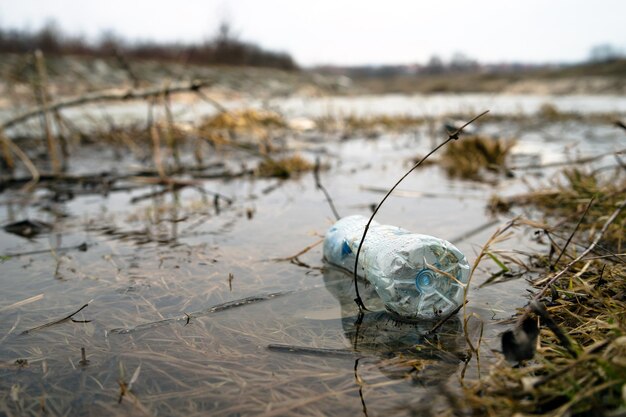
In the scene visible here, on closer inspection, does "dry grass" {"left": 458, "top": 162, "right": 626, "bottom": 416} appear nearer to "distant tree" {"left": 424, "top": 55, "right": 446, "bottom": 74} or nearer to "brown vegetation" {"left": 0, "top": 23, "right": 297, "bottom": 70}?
"brown vegetation" {"left": 0, "top": 23, "right": 297, "bottom": 70}

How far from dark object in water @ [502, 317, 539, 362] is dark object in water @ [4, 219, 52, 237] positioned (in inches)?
118

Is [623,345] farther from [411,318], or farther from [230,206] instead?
[230,206]

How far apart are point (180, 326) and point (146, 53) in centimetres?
4571

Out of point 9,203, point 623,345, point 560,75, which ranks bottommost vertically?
point 9,203

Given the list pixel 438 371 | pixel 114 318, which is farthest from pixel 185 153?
pixel 438 371

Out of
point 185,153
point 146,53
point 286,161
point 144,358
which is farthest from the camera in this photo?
point 146,53

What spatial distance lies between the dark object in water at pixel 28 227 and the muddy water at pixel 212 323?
0.27ft

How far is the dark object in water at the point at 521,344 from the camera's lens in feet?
3.92

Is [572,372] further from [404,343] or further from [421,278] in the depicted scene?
[421,278]

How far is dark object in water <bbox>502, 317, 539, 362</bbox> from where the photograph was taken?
3.92 feet

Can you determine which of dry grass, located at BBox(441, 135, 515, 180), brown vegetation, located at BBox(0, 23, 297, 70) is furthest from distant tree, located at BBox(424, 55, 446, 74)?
dry grass, located at BBox(441, 135, 515, 180)

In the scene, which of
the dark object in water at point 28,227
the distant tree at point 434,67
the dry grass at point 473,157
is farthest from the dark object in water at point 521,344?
the distant tree at point 434,67

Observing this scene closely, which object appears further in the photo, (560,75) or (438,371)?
(560,75)

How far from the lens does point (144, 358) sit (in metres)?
1.58
